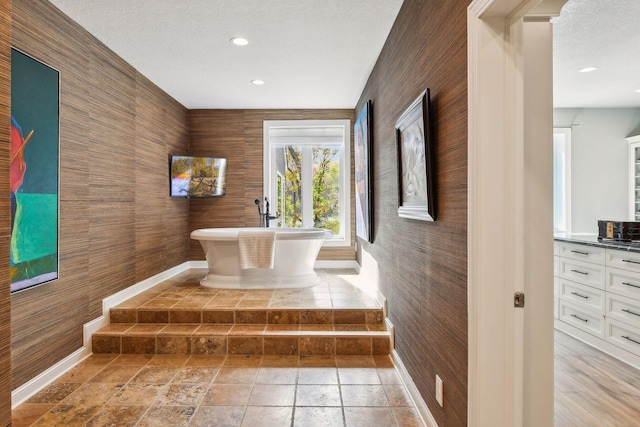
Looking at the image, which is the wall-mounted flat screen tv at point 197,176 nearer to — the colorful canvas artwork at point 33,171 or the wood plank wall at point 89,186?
the wood plank wall at point 89,186

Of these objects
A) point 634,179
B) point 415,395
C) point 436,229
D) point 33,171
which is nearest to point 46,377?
point 33,171

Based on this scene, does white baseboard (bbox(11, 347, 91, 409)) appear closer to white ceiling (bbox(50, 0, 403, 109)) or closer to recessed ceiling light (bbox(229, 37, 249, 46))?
white ceiling (bbox(50, 0, 403, 109))

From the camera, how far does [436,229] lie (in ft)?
5.98

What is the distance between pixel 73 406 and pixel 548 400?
2.52 metres

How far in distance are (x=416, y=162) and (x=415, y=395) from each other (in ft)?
4.53

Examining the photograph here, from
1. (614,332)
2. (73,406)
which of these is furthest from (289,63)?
(614,332)

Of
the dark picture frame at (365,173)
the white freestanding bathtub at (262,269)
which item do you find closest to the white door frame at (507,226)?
the dark picture frame at (365,173)

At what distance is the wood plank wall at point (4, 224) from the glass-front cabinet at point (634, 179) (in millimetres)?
6010

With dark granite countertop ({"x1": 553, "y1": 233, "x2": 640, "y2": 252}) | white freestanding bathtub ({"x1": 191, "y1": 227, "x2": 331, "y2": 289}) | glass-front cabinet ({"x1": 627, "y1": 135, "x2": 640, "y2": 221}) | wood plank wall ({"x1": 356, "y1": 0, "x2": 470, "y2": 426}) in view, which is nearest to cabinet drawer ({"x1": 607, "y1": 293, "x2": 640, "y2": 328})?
dark granite countertop ({"x1": 553, "y1": 233, "x2": 640, "y2": 252})

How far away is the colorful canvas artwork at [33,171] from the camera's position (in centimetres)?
218

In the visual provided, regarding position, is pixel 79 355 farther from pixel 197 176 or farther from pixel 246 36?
pixel 246 36

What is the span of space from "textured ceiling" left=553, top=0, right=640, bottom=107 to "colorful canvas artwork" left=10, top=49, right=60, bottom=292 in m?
3.47

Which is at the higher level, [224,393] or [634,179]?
[634,179]

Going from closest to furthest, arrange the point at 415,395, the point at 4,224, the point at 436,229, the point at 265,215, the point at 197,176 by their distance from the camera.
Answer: the point at 4,224, the point at 436,229, the point at 415,395, the point at 197,176, the point at 265,215
